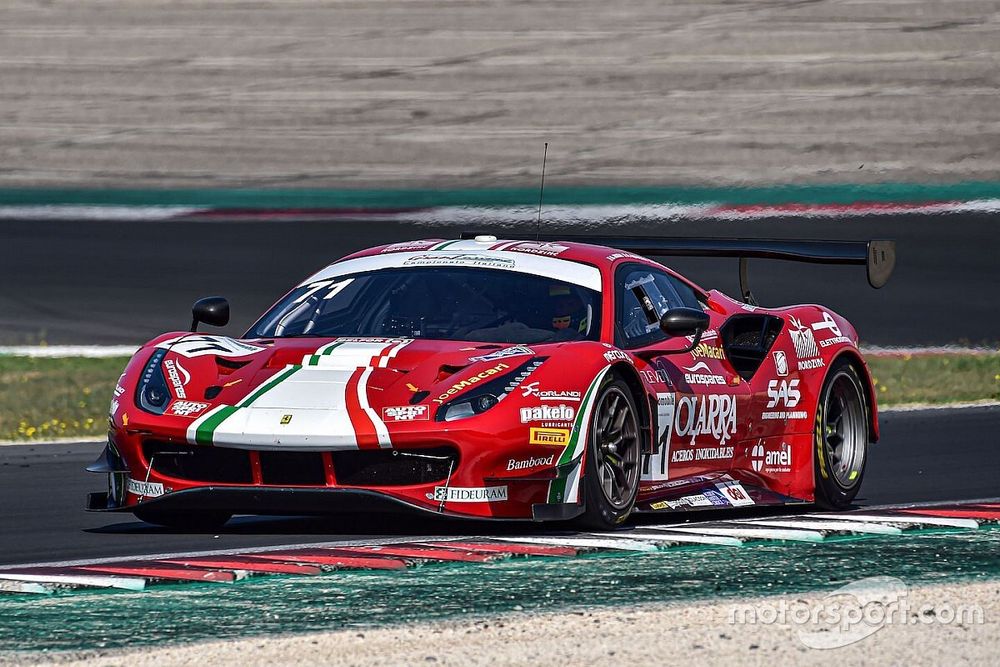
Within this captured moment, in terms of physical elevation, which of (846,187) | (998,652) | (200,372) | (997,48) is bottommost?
(998,652)

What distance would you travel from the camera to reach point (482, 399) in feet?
22.7

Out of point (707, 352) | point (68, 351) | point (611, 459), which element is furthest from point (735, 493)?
point (68, 351)

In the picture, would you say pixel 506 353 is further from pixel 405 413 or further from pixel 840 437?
pixel 840 437

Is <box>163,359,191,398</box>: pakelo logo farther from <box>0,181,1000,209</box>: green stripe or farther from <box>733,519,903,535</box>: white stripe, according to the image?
<box>0,181,1000,209</box>: green stripe

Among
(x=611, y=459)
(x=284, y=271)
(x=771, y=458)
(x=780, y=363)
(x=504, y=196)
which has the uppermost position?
(x=504, y=196)

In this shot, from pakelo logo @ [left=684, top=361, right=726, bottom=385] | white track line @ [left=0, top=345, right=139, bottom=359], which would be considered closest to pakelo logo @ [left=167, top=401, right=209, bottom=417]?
pakelo logo @ [left=684, top=361, right=726, bottom=385]

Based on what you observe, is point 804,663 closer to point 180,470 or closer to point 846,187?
point 180,470

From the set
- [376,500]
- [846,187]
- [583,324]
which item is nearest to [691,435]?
[583,324]

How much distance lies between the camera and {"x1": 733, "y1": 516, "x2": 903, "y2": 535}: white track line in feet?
24.0

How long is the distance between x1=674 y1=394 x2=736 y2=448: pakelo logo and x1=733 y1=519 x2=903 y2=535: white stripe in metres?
0.44

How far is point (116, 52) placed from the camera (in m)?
27.7

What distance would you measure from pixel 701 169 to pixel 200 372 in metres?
16.5

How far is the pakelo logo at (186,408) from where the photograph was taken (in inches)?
275

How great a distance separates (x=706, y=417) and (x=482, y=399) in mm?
1539
